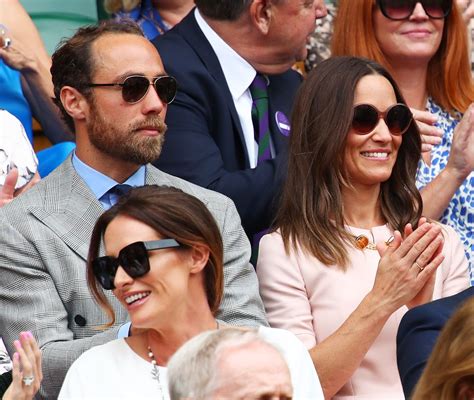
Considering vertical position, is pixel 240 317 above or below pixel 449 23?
below

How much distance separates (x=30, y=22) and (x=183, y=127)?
1.22 m

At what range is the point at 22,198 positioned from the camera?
5324 mm

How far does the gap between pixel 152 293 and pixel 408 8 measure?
2429 mm

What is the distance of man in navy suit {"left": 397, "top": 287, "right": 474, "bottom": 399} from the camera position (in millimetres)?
4578

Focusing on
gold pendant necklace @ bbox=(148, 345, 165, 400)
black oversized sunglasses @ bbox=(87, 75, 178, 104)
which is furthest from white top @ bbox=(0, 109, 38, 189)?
gold pendant necklace @ bbox=(148, 345, 165, 400)

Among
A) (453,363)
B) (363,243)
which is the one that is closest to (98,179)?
(363,243)

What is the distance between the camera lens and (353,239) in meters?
5.55

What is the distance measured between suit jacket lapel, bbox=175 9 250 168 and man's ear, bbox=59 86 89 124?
0.73m

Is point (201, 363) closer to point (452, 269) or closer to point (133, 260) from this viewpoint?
point (133, 260)

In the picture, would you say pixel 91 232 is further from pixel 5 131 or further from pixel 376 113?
pixel 376 113

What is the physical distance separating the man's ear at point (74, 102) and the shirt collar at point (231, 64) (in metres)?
0.80

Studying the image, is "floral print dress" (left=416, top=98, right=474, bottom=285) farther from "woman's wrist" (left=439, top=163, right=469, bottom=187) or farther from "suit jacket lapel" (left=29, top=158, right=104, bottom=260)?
"suit jacket lapel" (left=29, top=158, right=104, bottom=260)

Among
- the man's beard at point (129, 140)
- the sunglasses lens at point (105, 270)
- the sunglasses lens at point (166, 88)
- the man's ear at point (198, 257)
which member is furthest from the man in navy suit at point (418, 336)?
the sunglasses lens at point (166, 88)

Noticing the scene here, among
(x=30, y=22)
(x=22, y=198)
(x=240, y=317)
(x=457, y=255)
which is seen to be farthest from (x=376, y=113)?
(x=30, y=22)
